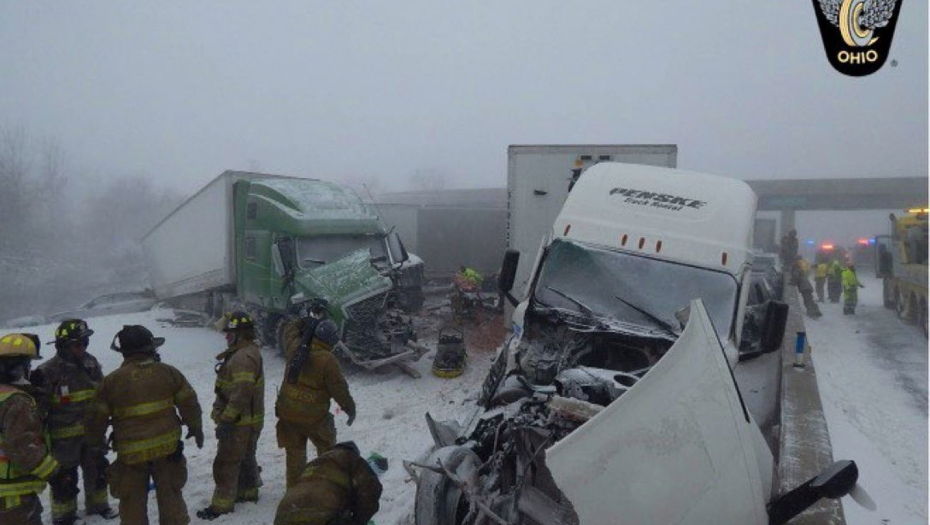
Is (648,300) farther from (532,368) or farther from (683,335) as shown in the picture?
(683,335)

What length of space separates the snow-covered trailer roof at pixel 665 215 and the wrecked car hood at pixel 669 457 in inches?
133

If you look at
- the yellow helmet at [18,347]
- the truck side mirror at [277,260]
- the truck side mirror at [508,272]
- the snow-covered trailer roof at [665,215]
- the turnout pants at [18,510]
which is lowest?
the turnout pants at [18,510]

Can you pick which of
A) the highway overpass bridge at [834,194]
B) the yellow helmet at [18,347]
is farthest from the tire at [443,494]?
the highway overpass bridge at [834,194]

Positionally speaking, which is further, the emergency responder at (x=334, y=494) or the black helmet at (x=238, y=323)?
the black helmet at (x=238, y=323)

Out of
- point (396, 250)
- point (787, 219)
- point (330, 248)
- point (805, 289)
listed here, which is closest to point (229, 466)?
point (330, 248)

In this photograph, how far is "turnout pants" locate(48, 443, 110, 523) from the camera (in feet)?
16.6

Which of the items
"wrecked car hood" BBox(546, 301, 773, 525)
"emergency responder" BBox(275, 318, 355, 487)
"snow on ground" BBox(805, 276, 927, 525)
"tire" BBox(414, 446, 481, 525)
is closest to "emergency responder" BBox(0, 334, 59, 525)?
"emergency responder" BBox(275, 318, 355, 487)

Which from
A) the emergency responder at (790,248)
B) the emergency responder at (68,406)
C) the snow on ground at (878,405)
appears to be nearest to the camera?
the emergency responder at (68,406)

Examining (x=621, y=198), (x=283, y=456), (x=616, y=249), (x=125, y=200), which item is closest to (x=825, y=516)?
(x=616, y=249)

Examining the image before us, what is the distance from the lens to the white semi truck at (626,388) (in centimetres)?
298

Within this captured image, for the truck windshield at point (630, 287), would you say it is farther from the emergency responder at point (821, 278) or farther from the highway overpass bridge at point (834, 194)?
the highway overpass bridge at point (834, 194)

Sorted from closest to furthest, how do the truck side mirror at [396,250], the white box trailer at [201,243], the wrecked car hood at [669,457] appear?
the wrecked car hood at [669,457]
the truck side mirror at [396,250]
the white box trailer at [201,243]

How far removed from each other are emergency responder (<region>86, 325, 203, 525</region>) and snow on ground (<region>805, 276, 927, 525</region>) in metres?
5.14

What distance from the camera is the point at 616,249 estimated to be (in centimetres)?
652
